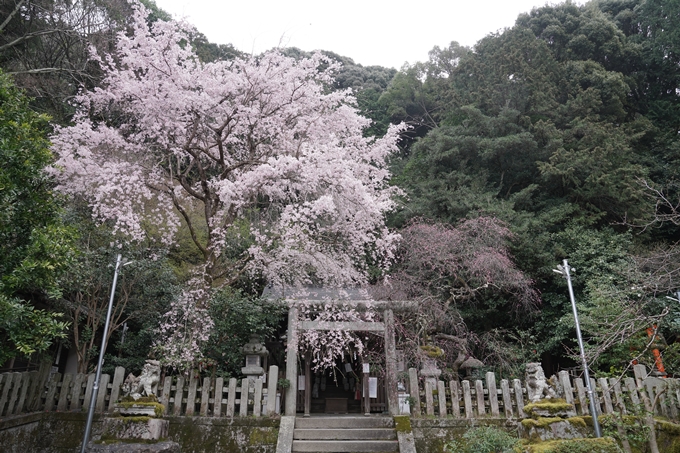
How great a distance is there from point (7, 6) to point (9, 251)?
10133mm

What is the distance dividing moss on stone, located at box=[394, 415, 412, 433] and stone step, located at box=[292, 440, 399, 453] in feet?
0.88

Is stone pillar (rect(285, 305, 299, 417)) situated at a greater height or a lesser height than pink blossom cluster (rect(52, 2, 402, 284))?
lesser

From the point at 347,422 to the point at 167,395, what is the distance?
3268mm

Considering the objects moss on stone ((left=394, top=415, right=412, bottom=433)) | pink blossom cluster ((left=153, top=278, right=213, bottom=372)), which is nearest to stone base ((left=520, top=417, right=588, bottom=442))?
moss on stone ((left=394, top=415, right=412, bottom=433))

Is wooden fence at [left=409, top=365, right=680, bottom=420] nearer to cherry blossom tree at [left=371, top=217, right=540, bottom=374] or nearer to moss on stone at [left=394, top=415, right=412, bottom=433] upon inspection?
moss on stone at [left=394, top=415, right=412, bottom=433]

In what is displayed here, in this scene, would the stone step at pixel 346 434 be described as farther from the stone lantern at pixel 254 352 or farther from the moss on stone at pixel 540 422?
the moss on stone at pixel 540 422

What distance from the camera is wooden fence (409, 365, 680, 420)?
764 cm

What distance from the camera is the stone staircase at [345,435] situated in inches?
A: 277

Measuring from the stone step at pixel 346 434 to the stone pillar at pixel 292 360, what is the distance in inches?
22.8

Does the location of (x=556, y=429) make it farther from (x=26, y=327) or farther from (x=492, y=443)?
(x=26, y=327)

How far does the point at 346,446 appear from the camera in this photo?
7.05m

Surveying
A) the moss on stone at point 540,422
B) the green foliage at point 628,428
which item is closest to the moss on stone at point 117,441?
the moss on stone at point 540,422

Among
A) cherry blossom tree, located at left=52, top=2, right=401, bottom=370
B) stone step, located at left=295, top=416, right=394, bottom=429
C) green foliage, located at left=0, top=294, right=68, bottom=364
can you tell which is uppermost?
cherry blossom tree, located at left=52, top=2, right=401, bottom=370

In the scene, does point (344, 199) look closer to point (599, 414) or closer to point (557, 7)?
point (599, 414)
